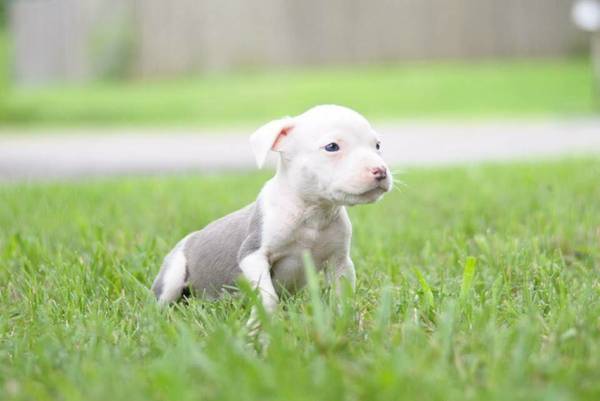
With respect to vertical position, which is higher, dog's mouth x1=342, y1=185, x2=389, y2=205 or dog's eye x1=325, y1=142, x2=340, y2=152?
dog's eye x1=325, y1=142, x2=340, y2=152

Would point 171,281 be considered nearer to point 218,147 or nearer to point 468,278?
point 468,278

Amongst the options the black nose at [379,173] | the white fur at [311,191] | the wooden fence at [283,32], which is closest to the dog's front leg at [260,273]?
the white fur at [311,191]

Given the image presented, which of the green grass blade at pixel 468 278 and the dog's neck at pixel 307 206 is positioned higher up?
the dog's neck at pixel 307 206

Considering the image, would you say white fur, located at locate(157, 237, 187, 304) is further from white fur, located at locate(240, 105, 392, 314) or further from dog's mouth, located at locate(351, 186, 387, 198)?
dog's mouth, located at locate(351, 186, 387, 198)

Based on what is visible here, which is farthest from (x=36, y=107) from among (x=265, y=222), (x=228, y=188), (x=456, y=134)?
(x=265, y=222)

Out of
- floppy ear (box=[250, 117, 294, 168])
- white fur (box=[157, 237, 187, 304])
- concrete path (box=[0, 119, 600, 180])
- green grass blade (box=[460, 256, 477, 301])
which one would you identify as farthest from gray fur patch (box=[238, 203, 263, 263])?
concrete path (box=[0, 119, 600, 180])

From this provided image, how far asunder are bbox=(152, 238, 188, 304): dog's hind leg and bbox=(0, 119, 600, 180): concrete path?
466 centimetres

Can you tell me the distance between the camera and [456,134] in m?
11.3

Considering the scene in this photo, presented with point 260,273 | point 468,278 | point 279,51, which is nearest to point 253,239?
point 260,273

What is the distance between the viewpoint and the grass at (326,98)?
47.5ft

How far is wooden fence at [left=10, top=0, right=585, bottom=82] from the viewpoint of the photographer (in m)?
18.9

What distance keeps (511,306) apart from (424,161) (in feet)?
19.6

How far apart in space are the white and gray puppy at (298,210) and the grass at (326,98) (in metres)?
10.6

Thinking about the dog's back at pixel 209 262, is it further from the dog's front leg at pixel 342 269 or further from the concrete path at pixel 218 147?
the concrete path at pixel 218 147
